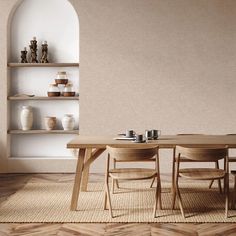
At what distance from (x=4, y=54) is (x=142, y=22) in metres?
2.23

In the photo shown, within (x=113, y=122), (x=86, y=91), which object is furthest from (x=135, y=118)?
(x=86, y=91)

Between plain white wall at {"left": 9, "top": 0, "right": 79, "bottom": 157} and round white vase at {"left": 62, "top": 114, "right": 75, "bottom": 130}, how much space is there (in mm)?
199

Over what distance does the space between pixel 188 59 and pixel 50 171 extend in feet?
9.30

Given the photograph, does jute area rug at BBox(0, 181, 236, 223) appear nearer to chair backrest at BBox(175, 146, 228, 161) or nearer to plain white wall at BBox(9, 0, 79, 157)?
chair backrest at BBox(175, 146, 228, 161)

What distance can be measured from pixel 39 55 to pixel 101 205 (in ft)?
11.4

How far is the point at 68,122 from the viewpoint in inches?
343

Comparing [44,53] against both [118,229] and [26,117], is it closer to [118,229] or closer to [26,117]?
[26,117]

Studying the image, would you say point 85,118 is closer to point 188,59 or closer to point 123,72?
point 123,72

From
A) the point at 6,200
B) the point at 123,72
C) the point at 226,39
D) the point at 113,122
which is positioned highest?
the point at 226,39

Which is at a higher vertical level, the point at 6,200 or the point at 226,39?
the point at 226,39

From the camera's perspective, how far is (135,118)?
8.71 m

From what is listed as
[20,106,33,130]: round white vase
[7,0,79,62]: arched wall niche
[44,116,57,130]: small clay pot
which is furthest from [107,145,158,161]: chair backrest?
[7,0,79,62]: arched wall niche

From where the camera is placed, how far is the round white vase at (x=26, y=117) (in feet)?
28.5

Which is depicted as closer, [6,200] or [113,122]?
[6,200]
